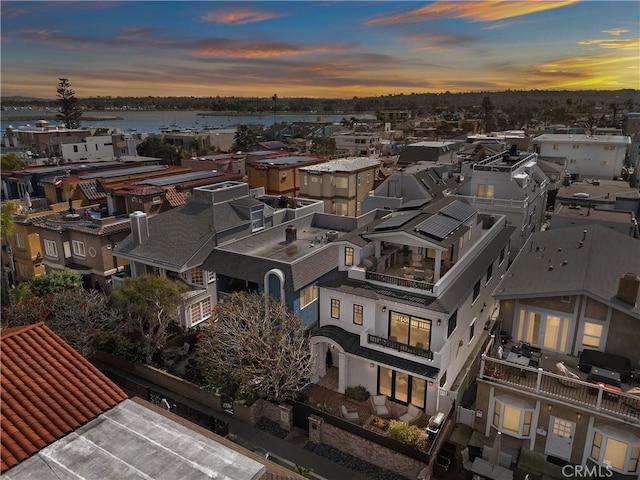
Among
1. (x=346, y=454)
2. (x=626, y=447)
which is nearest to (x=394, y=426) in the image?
(x=346, y=454)

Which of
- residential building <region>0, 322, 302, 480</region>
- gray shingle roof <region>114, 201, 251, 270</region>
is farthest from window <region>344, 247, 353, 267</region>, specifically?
residential building <region>0, 322, 302, 480</region>

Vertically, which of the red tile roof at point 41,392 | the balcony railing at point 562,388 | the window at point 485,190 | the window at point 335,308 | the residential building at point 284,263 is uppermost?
the red tile roof at point 41,392

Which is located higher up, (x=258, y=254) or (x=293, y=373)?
(x=258, y=254)

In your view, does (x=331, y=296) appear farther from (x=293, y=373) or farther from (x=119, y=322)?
(x=119, y=322)

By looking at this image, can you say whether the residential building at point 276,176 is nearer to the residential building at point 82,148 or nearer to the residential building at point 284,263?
the residential building at point 284,263

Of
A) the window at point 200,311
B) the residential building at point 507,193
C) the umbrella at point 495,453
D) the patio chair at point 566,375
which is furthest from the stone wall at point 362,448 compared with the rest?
the residential building at point 507,193

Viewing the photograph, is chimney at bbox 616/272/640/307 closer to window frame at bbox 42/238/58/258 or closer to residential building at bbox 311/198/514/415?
residential building at bbox 311/198/514/415
